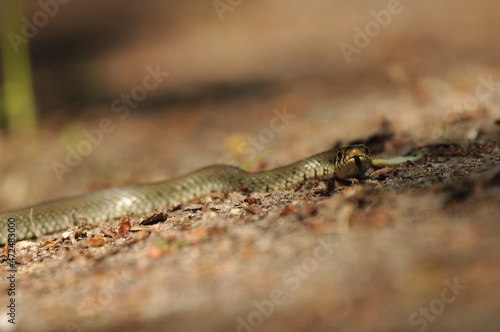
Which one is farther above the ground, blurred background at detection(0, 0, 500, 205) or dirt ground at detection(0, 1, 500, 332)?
blurred background at detection(0, 0, 500, 205)

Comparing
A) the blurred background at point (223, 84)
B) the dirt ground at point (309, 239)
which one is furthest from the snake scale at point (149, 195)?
the blurred background at point (223, 84)

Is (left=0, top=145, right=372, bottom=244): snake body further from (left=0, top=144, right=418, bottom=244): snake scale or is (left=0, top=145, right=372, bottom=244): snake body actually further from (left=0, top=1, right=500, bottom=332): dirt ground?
(left=0, top=1, right=500, bottom=332): dirt ground

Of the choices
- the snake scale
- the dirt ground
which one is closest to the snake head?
the dirt ground

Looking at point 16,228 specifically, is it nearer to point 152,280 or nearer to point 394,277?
point 152,280

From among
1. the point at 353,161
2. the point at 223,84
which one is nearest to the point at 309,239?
the point at 353,161

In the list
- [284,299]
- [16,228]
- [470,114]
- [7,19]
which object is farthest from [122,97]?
[284,299]

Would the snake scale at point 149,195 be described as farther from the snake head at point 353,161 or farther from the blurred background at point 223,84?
the blurred background at point 223,84

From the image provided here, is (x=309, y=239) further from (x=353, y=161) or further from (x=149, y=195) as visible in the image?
(x=149, y=195)

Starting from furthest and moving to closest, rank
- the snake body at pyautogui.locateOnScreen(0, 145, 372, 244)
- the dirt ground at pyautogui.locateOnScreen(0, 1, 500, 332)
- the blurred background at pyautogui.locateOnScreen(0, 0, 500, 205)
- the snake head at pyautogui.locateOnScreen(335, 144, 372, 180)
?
the blurred background at pyautogui.locateOnScreen(0, 0, 500, 205) < the snake body at pyautogui.locateOnScreen(0, 145, 372, 244) < the snake head at pyautogui.locateOnScreen(335, 144, 372, 180) < the dirt ground at pyautogui.locateOnScreen(0, 1, 500, 332)
